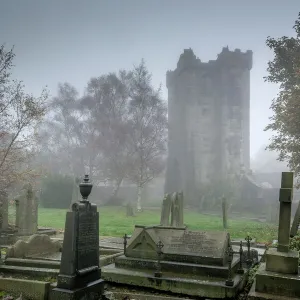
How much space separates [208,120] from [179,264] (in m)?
38.7

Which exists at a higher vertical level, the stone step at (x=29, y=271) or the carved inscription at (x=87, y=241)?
the carved inscription at (x=87, y=241)

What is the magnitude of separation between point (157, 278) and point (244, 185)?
113ft

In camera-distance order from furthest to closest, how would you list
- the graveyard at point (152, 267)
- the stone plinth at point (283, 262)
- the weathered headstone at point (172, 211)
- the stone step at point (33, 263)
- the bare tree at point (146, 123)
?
the bare tree at point (146, 123) < the weathered headstone at point (172, 211) < the stone step at point (33, 263) < the stone plinth at point (283, 262) < the graveyard at point (152, 267)

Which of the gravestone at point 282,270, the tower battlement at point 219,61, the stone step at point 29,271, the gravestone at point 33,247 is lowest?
the stone step at point 29,271

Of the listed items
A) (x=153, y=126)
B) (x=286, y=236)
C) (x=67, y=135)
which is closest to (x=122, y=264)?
(x=286, y=236)

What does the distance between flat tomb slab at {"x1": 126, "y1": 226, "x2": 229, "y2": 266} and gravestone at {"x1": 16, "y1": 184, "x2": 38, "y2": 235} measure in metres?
7.90

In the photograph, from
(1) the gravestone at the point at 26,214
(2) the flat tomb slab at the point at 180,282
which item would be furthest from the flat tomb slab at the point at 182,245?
(1) the gravestone at the point at 26,214

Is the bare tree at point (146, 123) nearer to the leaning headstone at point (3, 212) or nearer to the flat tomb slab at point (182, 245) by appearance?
the leaning headstone at point (3, 212)

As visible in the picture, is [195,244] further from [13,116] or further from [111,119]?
[111,119]

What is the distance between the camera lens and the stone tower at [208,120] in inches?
1725

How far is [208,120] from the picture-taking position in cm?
4528

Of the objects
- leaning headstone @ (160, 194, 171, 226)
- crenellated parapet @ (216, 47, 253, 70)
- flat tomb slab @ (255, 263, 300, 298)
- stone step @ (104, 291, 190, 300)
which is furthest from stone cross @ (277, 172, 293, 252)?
crenellated parapet @ (216, 47, 253, 70)

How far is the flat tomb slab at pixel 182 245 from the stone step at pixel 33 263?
1.90 meters

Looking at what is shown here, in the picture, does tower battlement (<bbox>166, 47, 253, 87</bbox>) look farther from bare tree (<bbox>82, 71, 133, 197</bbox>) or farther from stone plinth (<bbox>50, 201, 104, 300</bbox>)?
stone plinth (<bbox>50, 201, 104, 300</bbox>)
